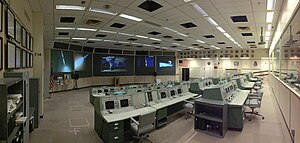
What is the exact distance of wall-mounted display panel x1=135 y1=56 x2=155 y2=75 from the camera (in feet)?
62.1

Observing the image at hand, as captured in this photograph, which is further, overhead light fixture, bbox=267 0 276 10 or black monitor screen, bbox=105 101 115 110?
overhead light fixture, bbox=267 0 276 10

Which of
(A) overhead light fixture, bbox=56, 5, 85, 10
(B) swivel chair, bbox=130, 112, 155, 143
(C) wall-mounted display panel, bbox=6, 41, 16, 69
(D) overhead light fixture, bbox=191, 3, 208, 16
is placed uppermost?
(D) overhead light fixture, bbox=191, 3, 208, 16

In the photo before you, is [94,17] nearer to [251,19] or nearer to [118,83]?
[251,19]

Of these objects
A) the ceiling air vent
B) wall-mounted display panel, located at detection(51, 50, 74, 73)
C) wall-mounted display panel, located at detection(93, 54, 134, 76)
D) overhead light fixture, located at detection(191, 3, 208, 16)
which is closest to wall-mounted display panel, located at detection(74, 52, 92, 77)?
wall-mounted display panel, located at detection(51, 50, 74, 73)

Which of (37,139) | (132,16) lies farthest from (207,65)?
(37,139)

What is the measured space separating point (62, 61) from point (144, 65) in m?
8.28

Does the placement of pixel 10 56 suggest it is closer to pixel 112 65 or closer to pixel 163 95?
pixel 163 95

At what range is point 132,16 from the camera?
643cm

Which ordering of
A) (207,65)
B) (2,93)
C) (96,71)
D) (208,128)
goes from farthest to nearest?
(207,65)
(96,71)
(208,128)
(2,93)

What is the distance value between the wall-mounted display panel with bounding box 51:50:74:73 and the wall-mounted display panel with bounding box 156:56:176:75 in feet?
29.0

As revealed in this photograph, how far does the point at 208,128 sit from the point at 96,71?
13.0 metres

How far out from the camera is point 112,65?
17219mm

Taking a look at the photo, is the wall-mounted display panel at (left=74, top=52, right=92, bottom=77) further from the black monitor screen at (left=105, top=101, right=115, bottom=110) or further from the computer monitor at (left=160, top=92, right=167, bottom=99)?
the black monitor screen at (left=105, top=101, right=115, bottom=110)

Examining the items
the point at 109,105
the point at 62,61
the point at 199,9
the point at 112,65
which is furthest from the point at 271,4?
the point at 112,65
